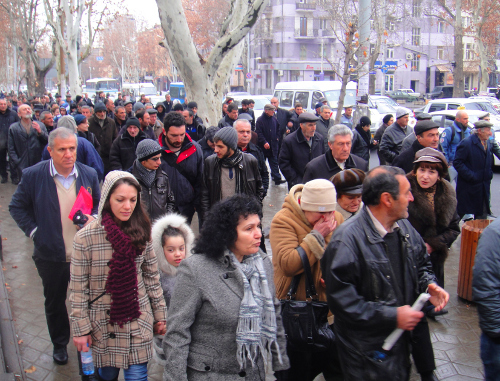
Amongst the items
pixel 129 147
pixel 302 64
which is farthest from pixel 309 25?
pixel 129 147

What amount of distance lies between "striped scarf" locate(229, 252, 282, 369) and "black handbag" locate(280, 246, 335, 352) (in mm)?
395

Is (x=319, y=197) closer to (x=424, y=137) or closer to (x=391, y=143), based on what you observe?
(x=424, y=137)

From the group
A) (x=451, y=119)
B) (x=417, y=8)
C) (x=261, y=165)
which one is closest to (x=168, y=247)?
(x=261, y=165)

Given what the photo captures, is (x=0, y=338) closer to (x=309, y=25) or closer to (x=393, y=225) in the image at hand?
(x=393, y=225)

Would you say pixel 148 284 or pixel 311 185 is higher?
pixel 311 185

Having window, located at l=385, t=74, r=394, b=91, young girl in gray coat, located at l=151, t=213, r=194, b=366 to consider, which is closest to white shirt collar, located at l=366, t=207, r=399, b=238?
young girl in gray coat, located at l=151, t=213, r=194, b=366

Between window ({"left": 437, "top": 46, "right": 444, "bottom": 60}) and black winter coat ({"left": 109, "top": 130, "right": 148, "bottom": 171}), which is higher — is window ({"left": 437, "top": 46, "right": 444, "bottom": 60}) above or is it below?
above

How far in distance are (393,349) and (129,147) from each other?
18.4ft

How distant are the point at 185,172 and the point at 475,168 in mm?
4504

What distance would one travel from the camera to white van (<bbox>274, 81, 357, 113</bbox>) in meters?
19.7

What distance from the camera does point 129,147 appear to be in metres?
7.57

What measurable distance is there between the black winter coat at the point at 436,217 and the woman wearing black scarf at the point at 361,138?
17.2 feet

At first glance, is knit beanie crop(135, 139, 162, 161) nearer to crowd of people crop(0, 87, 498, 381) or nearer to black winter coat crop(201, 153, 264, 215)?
crowd of people crop(0, 87, 498, 381)

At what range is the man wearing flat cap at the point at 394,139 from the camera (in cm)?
872
